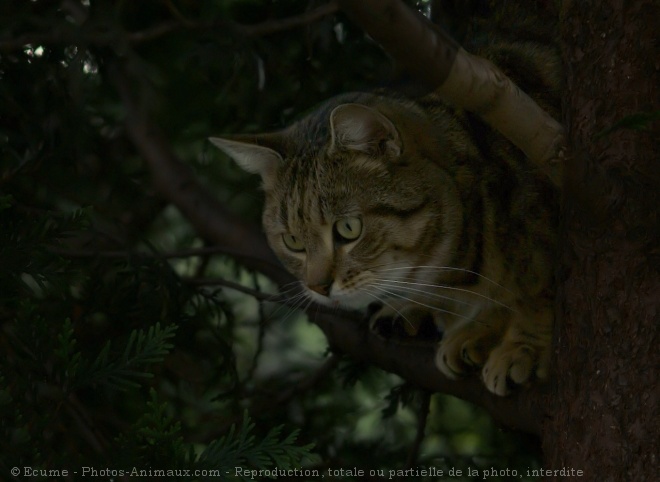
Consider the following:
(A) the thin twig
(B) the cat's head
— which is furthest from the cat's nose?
(A) the thin twig

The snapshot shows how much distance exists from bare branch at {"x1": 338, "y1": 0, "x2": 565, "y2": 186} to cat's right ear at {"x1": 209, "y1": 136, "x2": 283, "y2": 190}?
3.08ft

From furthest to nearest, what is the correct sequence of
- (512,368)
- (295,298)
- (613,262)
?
1. (295,298)
2. (512,368)
3. (613,262)

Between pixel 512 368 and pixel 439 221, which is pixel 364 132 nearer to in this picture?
pixel 439 221

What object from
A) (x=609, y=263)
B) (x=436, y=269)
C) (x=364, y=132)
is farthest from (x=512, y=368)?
(x=364, y=132)

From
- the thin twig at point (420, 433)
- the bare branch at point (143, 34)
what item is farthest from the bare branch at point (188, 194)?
the thin twig at point (420, 433)

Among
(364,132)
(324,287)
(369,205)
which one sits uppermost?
(364,132)

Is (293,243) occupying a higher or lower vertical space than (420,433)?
higher

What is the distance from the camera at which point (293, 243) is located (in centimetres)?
233

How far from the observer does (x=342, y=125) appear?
2.11 metres

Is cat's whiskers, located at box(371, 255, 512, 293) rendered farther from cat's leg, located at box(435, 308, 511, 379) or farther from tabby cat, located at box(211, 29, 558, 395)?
cat's leg, located at box(435, 308, 511, 379)

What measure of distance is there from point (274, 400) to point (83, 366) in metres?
0.97

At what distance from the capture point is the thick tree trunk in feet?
5.13

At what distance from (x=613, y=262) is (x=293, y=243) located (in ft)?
3.10

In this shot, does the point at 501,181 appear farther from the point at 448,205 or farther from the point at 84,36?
the point at 84,36
